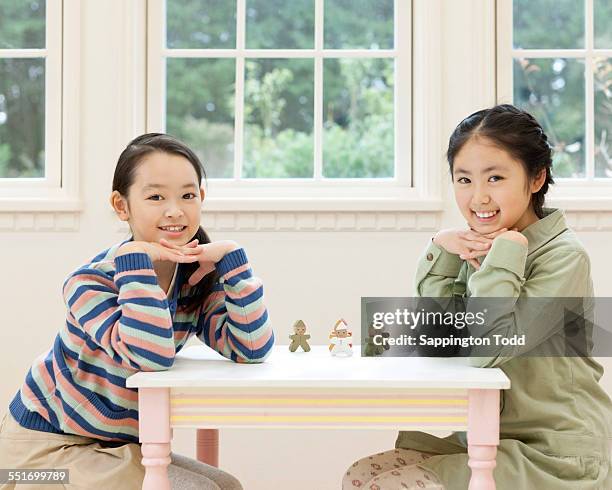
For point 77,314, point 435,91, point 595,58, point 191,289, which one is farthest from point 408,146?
point 77,314

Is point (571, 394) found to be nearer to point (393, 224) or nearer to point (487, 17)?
point (393, 224)

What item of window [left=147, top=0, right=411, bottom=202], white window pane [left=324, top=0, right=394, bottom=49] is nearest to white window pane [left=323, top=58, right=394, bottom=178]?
window [left=147, top=0, right=411, bottom=202]

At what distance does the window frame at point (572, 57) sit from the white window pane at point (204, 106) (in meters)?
1.02

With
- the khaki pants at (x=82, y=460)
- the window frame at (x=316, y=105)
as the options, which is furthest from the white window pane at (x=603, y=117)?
the khaki pants at (x=82, y=460)

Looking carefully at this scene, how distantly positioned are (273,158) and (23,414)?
1.55 m

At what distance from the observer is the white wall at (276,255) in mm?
2621

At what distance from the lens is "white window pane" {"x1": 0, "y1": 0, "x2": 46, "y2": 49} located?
279 cm

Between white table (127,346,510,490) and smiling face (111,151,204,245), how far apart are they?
34 centimetres

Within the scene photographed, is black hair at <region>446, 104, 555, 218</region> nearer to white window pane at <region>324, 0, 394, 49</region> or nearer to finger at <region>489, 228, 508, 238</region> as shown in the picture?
finger at <region>489, 228, 508, 238</region>

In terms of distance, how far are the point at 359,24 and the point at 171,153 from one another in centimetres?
132

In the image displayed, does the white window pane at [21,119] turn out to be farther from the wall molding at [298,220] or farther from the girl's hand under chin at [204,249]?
the girl's hand under chin at [204,249]

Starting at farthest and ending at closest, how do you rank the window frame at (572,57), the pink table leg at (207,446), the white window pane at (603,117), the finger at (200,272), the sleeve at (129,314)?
the white window pane at (603,117) → the window frame at (572,57) → the pink table leg at (207,446) → the finger at (200,272) → the sleeve at (129,314)

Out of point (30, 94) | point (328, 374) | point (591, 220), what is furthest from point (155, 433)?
point (30, 94)

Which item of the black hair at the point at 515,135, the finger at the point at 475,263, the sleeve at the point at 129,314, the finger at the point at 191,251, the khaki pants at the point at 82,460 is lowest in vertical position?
the khaki pants at the point at 82,460
